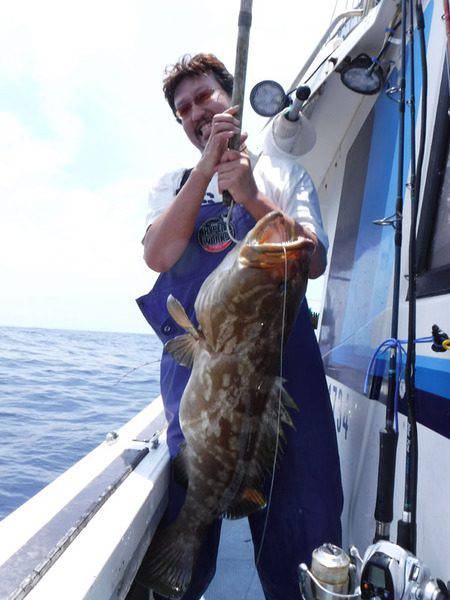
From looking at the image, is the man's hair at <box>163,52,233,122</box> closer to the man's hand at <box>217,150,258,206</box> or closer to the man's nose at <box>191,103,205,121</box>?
the man's nose at <box>191,103,205,121</box>

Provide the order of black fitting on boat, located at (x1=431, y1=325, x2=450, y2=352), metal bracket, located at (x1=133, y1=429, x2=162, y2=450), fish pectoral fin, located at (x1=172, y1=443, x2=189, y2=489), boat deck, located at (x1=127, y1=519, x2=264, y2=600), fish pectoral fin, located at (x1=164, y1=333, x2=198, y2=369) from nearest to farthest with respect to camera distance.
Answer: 1. black fitting on boat, located at (x1=431, y1=325, x2=450, y2=352)
2. fish pectoral fin, located at (x1=164, y1=333, x2=198, y2=369)
3. fish pectoral fin, located at (x1=172, y1=443, x2=189, y2=489)
4. metal bracket, located at (x1=133, y1=429, x2=162, y2=450)
5. boat deck, located at (x1=127, y1=519, x2=264, y2=600)

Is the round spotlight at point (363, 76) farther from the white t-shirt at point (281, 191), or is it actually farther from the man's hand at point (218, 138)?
the man's hand at point (218, 138)

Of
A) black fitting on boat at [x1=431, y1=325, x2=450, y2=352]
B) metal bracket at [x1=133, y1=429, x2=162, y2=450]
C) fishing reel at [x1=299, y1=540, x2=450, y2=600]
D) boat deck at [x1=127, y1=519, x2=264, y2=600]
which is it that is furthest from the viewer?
boat deck at [x1=127, y1=519, x2=264, y2=600]

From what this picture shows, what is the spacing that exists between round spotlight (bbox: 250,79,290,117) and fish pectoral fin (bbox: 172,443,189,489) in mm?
2413

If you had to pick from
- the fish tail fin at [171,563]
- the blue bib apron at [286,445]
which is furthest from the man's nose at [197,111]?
the fish tail fin at [171,563]

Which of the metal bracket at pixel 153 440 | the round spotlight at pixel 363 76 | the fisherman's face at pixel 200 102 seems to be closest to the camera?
the fisherman's face at pixel 200 102

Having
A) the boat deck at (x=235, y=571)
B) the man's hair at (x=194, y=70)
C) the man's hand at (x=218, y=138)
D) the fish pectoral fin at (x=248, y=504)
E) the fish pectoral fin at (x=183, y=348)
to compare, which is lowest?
the boat deck at (x=235, y=571)

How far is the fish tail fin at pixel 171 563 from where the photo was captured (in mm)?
2174

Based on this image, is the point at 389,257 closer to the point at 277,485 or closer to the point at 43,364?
the point at 277,485

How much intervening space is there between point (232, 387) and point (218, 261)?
67 cm

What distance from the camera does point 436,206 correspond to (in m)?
2.24

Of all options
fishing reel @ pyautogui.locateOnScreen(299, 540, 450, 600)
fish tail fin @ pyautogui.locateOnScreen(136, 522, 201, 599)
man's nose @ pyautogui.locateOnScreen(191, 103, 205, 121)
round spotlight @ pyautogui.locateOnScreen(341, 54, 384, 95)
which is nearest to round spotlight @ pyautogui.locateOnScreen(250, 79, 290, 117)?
round spotlight @ pyautogui.locateOnScreen(341, 54, 384, 95)

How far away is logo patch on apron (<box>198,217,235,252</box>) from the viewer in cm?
241

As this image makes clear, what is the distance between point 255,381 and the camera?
2.01 m
